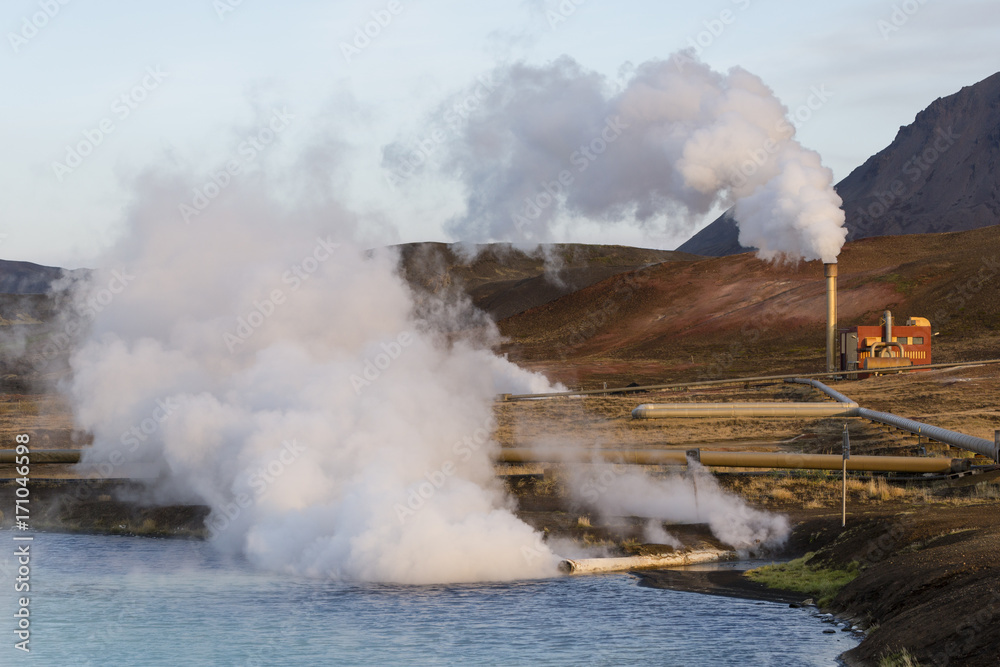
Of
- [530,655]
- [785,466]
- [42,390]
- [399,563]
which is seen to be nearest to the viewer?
[530,655]

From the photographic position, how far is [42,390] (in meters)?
97.9

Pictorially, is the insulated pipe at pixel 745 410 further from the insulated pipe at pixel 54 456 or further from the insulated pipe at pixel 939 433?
the insulated pipe at pixel 54 456

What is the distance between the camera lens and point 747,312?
132750 millimetres

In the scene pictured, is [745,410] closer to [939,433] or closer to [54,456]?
[939,433]

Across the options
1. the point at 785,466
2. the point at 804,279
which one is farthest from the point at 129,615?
the point at 804,279

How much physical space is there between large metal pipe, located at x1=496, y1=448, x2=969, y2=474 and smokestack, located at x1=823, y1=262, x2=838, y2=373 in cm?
3795

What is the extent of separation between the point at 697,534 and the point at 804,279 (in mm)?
114057

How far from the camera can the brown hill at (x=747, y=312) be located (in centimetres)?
10356

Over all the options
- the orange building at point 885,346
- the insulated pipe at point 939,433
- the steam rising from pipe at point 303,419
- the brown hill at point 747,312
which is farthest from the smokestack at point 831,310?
the steam rising from pipe at point 303,419

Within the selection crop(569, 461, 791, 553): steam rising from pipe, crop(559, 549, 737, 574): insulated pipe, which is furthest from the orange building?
crop(559, 549, 737, 574): insulated pipe

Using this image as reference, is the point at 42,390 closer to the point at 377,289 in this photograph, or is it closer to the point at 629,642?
the point at 377,289

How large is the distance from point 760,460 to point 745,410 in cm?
2212

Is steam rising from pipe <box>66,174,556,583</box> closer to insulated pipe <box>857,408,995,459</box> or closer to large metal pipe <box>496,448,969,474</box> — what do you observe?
large metal pipe <box>496,448,969,474</box>

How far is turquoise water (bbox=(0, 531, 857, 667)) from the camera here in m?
20.5
